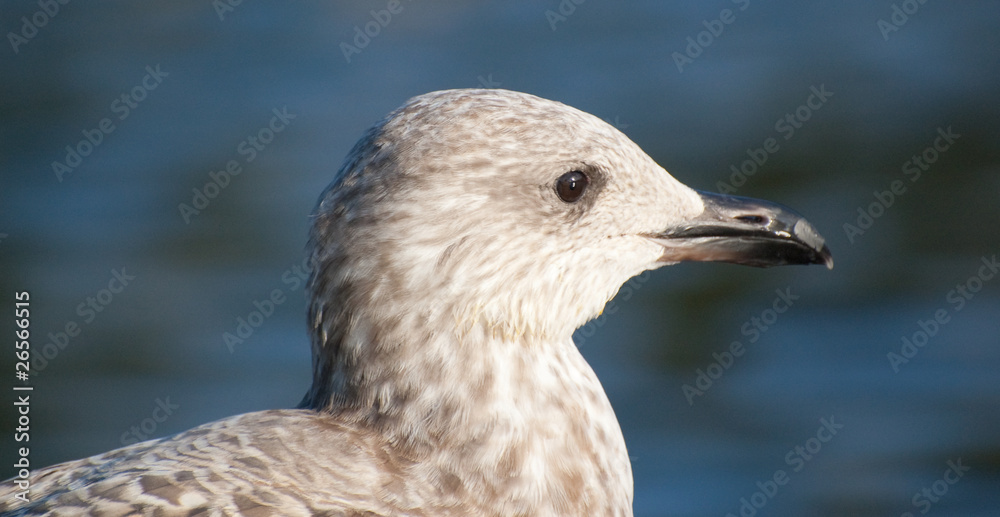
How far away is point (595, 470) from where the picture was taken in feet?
13.2

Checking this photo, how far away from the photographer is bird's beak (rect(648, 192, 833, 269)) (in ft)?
13.9

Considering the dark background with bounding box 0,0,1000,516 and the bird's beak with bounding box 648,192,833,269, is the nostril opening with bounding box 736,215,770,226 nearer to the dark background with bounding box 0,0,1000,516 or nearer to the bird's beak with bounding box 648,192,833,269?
the bird's beak with bounding box 648,192,833,269

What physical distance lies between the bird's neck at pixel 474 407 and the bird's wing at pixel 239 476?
0.33 feet

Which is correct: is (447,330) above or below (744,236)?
below

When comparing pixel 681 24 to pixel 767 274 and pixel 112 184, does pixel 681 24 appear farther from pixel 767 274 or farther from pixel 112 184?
pixel 112 184

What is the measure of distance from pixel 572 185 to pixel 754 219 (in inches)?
25.1

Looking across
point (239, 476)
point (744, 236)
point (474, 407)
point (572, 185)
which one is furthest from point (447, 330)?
point (744, 236)

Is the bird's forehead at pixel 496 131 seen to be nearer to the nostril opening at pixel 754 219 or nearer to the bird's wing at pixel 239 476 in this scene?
the nostril opening at pixel 754 219

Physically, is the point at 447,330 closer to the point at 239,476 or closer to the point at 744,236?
the point at 239,476

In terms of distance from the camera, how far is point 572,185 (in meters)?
3.98

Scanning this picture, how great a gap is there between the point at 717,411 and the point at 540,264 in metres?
4.32

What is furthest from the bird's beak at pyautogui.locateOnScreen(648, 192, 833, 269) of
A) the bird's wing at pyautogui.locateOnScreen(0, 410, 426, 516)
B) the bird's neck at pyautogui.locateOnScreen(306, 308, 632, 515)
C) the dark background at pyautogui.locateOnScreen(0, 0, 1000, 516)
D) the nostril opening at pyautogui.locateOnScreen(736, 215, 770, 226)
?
the dark background at pyautogui.locateOnScreen(0, 0, 1000, 516)

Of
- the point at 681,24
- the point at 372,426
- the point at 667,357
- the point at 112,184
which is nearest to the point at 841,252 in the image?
the point at 667,357

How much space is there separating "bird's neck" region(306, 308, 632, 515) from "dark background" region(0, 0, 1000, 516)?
3393 mm
